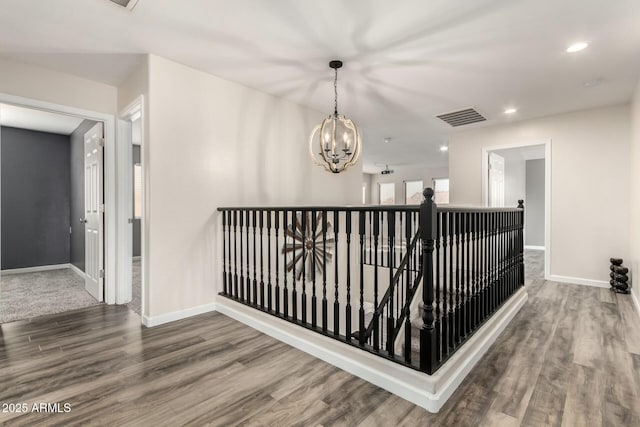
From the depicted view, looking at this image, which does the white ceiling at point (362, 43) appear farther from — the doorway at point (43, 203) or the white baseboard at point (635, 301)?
the white baseboard at point (635, 301)

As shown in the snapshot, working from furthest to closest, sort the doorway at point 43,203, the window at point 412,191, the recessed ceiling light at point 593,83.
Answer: the window at point 412,191
the doorway at point 43,203
the recessed ceiling light at point 593,83

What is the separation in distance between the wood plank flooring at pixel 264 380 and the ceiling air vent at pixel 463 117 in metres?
2.94

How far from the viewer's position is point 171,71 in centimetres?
292

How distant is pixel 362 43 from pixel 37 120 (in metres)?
5.20

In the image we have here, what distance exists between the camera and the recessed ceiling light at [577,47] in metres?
2.61

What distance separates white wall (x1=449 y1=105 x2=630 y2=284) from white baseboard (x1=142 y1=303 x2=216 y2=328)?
15.8 ft

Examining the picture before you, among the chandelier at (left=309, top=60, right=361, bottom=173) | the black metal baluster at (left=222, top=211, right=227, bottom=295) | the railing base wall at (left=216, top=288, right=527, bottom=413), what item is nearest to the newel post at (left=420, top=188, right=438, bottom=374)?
the railing base wall at (left=216, top=288, right=527, bottom=413)

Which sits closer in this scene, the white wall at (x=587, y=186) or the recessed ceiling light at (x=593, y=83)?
the recessed ceiling light at (x=593, y=83)

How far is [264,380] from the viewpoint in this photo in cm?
190

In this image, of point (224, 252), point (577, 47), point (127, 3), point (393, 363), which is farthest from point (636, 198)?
point (127, 3)

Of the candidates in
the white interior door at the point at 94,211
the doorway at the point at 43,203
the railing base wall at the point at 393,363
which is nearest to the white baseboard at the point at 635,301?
the railing base wall at the point at 393,363

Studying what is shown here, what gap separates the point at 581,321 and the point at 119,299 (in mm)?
4708

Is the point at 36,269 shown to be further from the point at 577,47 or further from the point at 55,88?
the point at 577,47

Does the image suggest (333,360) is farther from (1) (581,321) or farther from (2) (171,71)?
(2) (171,71)
